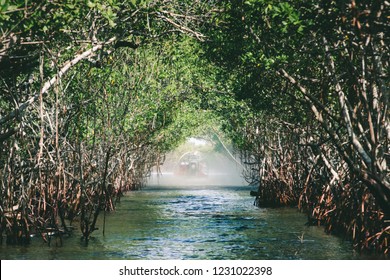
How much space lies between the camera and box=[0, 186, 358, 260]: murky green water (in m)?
13.1

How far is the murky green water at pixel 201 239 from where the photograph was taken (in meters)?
13.1

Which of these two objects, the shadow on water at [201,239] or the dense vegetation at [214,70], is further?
the shadow on water at [201,239]

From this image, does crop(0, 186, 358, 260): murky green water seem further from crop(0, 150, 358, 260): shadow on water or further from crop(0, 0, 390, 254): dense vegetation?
crop(0, 0, 390, 254): dense vegetation

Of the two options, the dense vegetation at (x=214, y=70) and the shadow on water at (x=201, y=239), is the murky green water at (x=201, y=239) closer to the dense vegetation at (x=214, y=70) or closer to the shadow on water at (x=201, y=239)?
the shadow on water at (x=201, y=239)

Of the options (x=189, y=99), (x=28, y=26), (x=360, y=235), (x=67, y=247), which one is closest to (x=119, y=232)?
(x=67, y=247)

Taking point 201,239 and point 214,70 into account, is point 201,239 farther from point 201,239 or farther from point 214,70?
point 214,70

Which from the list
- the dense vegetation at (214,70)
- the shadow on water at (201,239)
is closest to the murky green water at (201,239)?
the shadow on water at (201,239)

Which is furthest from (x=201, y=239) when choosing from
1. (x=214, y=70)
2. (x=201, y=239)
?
(x=214, y=70)

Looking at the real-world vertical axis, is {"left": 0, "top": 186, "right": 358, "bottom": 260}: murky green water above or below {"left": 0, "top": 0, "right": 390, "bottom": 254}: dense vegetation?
below

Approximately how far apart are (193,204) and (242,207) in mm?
2752

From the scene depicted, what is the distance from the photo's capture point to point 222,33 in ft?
49.0

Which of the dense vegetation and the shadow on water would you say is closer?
the dense vegetation

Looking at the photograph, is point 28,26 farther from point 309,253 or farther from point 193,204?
point 193,204

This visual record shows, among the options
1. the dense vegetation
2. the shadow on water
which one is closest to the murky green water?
the shadow on water
